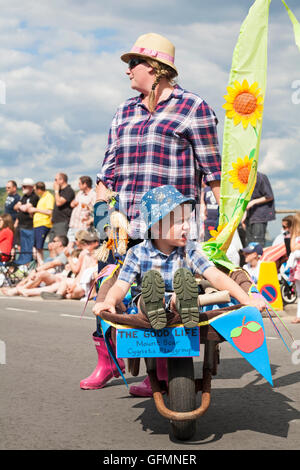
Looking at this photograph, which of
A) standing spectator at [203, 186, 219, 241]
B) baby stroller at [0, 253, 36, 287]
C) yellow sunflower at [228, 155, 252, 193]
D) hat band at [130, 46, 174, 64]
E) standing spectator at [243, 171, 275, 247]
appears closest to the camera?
hat band at [130, 46, 174, 64]

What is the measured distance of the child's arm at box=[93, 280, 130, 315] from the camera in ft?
14.7

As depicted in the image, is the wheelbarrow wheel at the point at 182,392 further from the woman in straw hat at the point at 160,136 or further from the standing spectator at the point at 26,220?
the standing spectator at the point at 26,220

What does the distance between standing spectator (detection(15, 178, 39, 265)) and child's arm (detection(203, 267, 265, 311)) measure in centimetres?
1292

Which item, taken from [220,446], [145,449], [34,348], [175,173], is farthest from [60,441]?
[34,348]

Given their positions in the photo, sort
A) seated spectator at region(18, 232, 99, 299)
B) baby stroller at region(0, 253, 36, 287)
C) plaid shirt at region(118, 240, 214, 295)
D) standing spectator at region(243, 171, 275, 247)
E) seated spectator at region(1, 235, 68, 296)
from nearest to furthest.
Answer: plaid shirt at region(118, 240, 214, 295) → standing spectator at region(243, 171, 275, 247) → seated spectator at region(18, 232, 99, 299) → seated spectator at region(1, 235, 68, 296) → baby stroller at region(0, 253, 36, 287)

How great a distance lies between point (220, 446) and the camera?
421 centimetres

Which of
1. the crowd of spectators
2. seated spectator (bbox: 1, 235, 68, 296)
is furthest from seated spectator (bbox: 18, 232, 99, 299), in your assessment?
seated spectator (bbox: 1, 235, 68, 296)

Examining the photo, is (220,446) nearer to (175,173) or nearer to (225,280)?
(225,280)

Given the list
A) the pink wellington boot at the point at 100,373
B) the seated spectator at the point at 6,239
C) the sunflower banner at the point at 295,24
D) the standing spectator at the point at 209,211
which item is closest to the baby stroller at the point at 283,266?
the standing spectator at the point at 209,211

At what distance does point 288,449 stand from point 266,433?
1.26 feet

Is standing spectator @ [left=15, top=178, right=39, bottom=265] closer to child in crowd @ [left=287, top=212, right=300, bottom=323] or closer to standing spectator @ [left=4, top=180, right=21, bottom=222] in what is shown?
standing spectator @ [left=4, top=180, right=21, bottom=222]

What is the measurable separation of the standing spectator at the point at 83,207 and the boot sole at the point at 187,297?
1099cm

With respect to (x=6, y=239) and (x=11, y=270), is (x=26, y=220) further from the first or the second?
(x=11, y=270)

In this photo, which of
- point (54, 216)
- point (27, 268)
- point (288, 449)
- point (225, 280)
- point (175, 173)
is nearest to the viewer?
point (288, 449)
